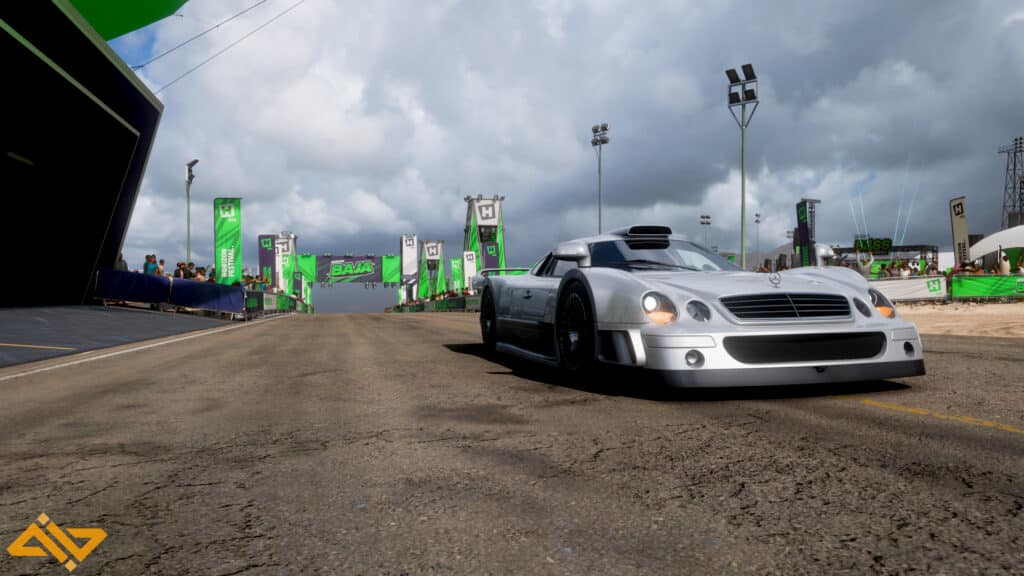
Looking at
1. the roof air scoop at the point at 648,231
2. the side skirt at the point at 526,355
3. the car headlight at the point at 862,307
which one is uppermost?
the roof air scoop at the point at 648,231

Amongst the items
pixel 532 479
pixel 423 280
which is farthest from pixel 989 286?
pixel 423 280

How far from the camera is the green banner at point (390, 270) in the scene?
93.0 metres

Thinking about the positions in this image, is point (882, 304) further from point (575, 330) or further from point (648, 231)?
point (575, 330)

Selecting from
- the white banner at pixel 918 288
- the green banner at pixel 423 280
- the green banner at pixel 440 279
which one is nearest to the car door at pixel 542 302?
the white banner at pixel 918 288

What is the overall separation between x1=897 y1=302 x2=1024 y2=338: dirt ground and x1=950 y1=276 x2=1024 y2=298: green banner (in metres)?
0.84

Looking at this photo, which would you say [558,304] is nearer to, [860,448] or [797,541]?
[860,448]

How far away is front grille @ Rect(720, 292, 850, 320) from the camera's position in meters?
4.07

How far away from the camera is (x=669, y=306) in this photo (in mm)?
4168

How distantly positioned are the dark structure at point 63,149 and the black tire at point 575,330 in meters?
12.5

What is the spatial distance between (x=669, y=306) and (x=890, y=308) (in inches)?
65.0

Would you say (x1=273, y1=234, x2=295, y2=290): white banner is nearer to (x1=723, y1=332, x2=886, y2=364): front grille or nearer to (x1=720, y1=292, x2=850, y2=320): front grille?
(x1=720, y1=292, x2=850, y2=320): front grille

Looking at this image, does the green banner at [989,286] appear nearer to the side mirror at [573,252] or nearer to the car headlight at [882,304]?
the car headlight at [882,304]

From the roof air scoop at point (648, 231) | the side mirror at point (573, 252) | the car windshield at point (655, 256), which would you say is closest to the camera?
the side mirror at point (573, 252)

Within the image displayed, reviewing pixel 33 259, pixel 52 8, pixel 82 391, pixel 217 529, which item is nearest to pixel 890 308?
pixel 217 529
